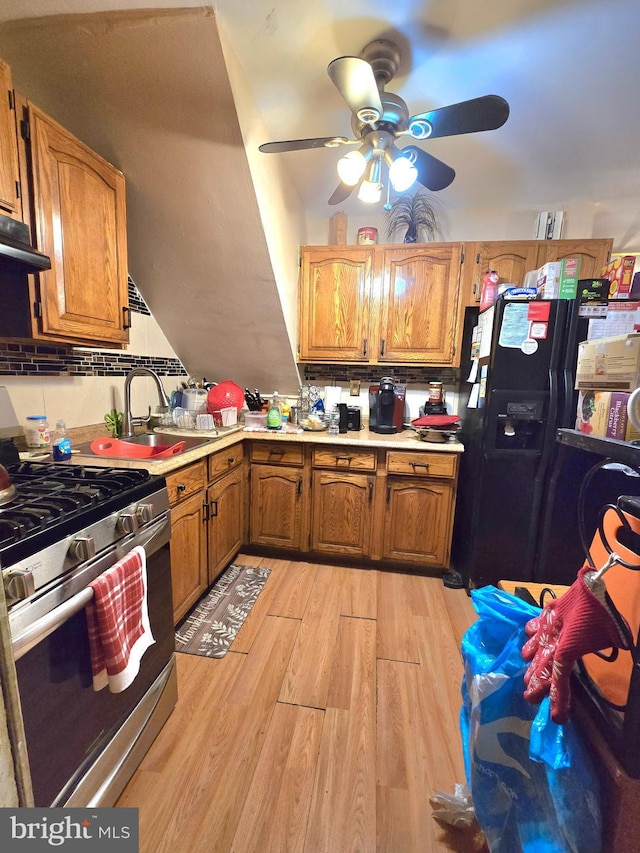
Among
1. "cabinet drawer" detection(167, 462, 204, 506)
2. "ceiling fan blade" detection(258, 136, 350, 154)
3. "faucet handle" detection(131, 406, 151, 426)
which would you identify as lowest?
"cabinet drawer" detection(167, 462, 204, 506)

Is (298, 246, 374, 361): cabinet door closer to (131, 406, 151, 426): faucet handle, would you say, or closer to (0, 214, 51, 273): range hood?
(131, 406, 151, 426): faucet handle

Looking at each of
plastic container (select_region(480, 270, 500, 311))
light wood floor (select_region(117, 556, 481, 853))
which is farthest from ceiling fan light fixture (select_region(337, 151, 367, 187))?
light wood floor (select_region(117, 556, 481, 853))

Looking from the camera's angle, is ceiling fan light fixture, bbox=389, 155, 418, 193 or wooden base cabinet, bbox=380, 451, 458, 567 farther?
wooden base cabinet, bbox=380, 451, 458, 567

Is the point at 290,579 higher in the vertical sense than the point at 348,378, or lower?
lower

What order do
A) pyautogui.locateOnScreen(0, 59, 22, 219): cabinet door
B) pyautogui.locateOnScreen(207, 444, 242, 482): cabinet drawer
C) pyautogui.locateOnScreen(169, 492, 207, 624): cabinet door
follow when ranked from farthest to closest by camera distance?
pyautogui.locateOnScreen(207, 444, 242, 482): cabinet drawer, pyautogui.locateOnScreen(169, 492, 207, 624): cabinet door, pyautogui.locateOnScreen(0, 59, 22, 219): cabinet door

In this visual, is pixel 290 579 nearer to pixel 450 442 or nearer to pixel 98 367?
pixel 450 442

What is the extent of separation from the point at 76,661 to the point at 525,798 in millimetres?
1075

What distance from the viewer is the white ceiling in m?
1.16

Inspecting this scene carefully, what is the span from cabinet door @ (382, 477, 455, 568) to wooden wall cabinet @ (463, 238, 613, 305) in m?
1.25

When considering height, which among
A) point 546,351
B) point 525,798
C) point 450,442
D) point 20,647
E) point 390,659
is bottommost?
point 390,659

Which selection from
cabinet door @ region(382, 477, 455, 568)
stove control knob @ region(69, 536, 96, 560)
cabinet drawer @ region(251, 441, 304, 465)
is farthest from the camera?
cabinet drawer @ region(251, 441, 304, 465)

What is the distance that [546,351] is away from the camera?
1.79m

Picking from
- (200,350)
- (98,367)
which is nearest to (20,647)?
(98,367)

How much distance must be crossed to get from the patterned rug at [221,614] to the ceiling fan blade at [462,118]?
89.3 inches
